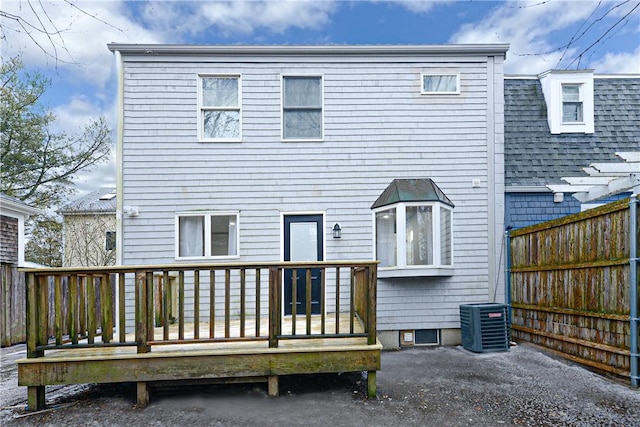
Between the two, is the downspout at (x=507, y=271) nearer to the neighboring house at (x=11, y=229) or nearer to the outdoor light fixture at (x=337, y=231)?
the outdoor light fixture at (x=337, y=231)

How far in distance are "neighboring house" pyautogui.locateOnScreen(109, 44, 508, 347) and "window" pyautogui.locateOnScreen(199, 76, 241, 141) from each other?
0.9 inches

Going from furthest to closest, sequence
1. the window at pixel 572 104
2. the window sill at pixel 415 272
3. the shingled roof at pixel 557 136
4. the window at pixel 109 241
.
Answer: the window at pixel 109 241
the window at pixel 572 104
the shingled roof at pixel 557 136
the window sill at pixel 415 272

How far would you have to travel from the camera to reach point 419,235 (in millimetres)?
6465

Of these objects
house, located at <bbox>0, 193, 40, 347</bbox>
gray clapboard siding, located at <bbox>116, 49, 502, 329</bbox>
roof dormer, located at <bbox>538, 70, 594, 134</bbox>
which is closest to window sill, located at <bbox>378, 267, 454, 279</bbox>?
gray clapboard siding, located at <bbox>116, 49, 502, 329</bbox>

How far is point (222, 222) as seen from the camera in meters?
6.71

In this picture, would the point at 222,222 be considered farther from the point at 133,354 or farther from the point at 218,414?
the point at 218,414

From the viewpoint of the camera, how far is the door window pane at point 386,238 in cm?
654

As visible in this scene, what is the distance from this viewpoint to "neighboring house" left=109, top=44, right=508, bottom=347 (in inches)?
260

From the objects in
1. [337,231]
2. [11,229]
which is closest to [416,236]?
[337,231]

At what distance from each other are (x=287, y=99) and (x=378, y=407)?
4.99 m

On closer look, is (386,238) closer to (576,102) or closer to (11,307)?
(576,102)

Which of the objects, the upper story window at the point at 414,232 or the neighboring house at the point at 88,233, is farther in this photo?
the neighboring house at the point at 88,233

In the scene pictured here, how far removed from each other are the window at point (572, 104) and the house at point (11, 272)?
11.7 meters

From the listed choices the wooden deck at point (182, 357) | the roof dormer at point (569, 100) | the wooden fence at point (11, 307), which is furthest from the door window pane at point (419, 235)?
the wooden fence at point (11, 307)
